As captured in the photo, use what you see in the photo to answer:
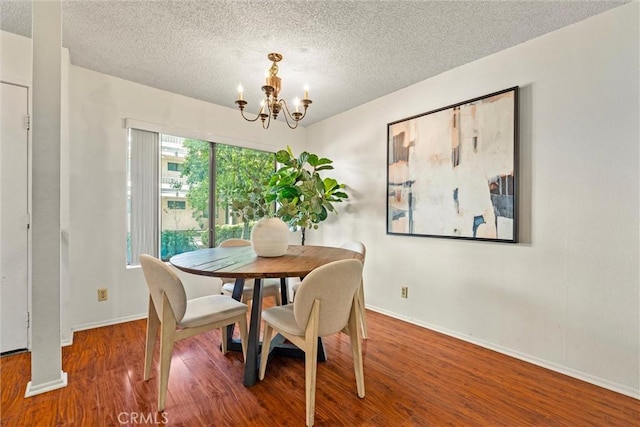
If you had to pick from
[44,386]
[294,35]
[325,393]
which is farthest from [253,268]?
[294,35]

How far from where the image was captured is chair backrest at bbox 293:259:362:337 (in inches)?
59.3

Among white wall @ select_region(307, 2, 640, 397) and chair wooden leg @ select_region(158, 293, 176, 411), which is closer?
chair wooden leg @ select_region(158, 293, 176, 411)

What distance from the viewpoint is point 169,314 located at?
5.41 ft

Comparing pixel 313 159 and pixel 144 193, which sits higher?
pixel 313 159

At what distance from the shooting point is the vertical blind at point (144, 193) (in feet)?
10.0

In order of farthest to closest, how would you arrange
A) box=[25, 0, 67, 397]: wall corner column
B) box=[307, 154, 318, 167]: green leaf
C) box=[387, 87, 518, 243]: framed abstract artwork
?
box=[307, 154, 318, 167]: green leaf
box=[387, 87, 518, 243]: framed abstract artwork
box=[25, 0, 67, 397]: wall corner column

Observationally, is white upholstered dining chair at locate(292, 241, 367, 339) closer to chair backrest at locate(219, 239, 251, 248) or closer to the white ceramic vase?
the white ceramic vase

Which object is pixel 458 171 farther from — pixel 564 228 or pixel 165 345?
pixel 165 345

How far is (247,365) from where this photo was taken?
187 cm

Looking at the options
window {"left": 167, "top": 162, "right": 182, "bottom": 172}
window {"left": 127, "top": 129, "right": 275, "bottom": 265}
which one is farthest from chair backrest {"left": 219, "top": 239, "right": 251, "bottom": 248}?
window {"left": 167, "top": 162, "right": 182, "bottom": 172}

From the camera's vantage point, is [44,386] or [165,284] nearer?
[165,284]

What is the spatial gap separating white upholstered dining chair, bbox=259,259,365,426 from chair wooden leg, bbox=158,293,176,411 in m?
0.62

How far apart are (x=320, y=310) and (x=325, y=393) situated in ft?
2.08

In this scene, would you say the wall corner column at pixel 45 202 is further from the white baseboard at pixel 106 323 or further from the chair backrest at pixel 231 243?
the chair backrest at pixel 231 243
